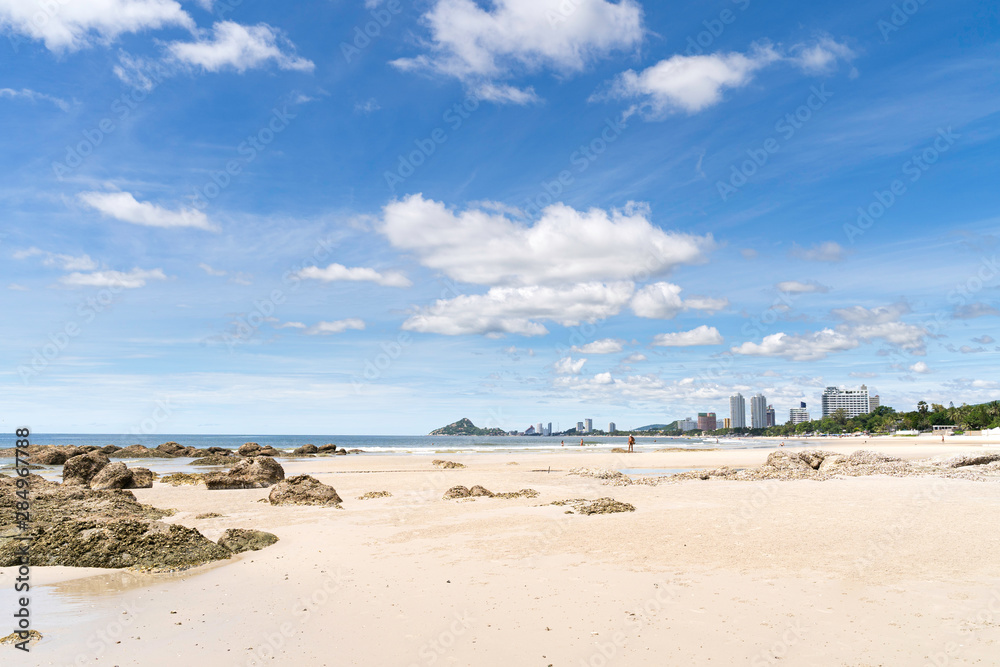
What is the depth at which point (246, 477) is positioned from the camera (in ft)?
80.3

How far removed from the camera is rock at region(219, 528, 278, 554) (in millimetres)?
11094

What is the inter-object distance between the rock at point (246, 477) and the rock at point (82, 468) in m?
5.53

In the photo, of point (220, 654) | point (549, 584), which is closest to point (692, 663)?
point (549, 584)

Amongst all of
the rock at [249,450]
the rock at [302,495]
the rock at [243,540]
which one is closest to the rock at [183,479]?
the rock at [302,495]

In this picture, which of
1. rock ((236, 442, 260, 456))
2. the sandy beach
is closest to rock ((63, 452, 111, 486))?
the sandy beach

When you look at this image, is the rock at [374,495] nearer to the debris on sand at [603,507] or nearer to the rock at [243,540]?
the debris on sand at [603,507]

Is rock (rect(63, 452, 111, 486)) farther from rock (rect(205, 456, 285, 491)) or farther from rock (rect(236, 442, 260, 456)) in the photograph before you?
rock (rect(236, 442, 260, 456))

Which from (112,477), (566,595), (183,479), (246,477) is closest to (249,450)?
(183,479)

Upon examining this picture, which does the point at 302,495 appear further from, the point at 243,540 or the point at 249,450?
the point at 249,450

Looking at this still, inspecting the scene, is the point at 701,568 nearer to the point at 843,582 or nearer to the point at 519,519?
the point at 843,582

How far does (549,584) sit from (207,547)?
651cm

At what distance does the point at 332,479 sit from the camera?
97.1 ft

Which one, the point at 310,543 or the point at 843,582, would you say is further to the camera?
the point at 310,543

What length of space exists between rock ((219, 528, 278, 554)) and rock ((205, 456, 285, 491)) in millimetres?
13848
